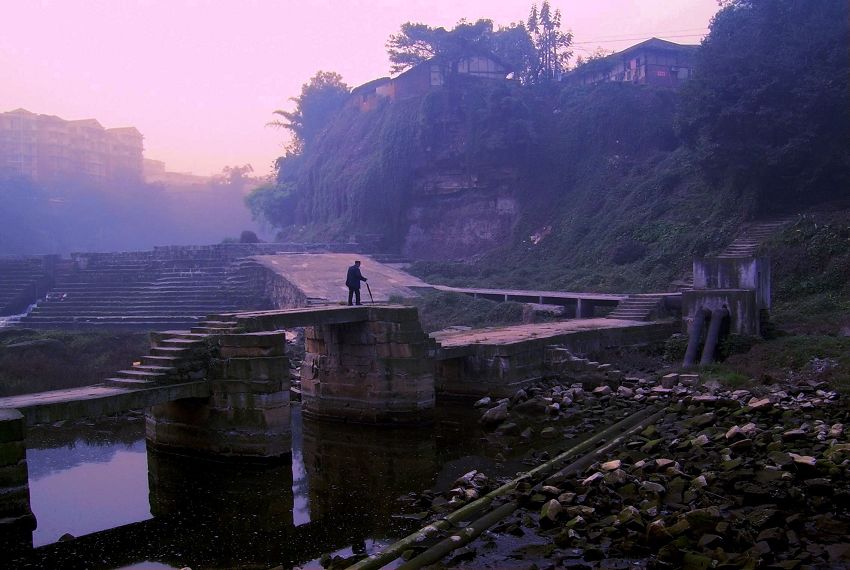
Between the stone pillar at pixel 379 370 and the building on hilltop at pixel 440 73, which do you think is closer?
the stone pillar at pixel 379 370

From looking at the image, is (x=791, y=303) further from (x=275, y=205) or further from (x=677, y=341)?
(x=275, y=205)

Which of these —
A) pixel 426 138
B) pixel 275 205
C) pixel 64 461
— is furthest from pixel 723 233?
pixel 275 205

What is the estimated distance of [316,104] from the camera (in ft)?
206

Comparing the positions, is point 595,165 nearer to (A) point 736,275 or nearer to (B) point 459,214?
(B) point 459,214

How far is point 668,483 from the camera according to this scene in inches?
336

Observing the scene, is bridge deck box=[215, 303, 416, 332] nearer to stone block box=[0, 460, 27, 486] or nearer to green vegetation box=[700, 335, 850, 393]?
stone block box=[0, 460, 27, 486]

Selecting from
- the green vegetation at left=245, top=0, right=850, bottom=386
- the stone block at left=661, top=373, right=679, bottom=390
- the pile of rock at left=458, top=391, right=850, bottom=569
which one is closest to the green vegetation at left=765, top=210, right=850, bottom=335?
the green vegetation at left=245, top=0, right=850, bottom=386

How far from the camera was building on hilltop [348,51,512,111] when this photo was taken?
44031mm

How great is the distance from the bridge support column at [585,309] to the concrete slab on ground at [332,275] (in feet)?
23.2

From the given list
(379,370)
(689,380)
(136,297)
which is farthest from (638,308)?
(136,297)

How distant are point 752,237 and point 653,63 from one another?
68.3ft

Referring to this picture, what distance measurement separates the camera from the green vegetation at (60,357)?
58.1 ft

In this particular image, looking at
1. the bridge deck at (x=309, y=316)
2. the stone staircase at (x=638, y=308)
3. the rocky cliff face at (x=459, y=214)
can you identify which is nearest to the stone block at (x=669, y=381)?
the bridge deck at (x=309, y=316)

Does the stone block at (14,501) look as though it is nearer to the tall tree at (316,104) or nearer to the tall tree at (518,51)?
the tall tree at (518,51)
